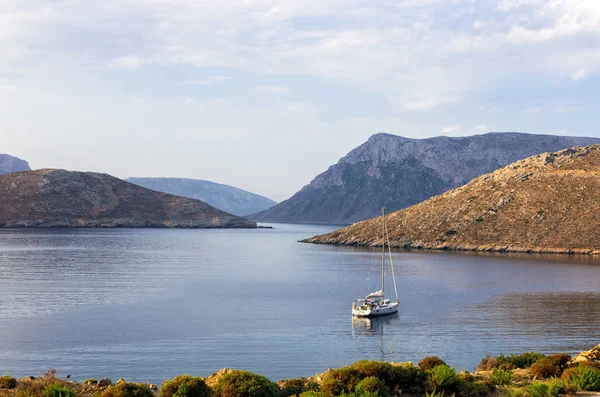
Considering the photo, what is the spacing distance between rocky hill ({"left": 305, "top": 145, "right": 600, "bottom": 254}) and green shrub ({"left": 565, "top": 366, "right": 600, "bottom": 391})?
4827 inches

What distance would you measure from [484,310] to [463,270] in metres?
41.1

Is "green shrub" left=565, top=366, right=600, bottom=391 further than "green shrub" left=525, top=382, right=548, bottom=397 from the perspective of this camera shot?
Yes

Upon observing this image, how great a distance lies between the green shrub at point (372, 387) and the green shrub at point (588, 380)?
23.3 feet

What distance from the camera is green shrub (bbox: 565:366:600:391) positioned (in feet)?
68.2

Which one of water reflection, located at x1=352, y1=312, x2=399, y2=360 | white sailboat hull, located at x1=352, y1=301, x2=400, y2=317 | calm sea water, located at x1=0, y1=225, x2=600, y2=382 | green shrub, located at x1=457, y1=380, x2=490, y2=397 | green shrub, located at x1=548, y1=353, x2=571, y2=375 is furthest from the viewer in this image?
white sailboat hull, located at x1=352, y1=301, x2=400, y2=317

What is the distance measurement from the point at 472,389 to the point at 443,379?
103 cm

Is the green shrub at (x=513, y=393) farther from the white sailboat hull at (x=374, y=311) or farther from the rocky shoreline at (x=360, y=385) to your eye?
the white sailboat hull at (x=374, y=311)

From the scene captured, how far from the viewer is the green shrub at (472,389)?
20.5 meters

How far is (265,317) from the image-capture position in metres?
55.3

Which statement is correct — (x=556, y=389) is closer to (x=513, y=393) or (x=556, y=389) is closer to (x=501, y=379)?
(x=513, y=393)

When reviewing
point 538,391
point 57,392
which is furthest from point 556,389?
point 57,392

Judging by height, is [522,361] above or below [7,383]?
below

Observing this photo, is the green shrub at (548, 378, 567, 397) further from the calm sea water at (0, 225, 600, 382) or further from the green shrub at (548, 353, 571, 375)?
the calm sea water at (0, 225, 600, 382)

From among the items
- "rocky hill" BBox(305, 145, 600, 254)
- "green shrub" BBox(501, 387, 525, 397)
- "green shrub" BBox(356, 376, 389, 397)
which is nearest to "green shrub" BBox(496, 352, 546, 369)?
"green shrub" BBox(501, 387, 525, 397)
